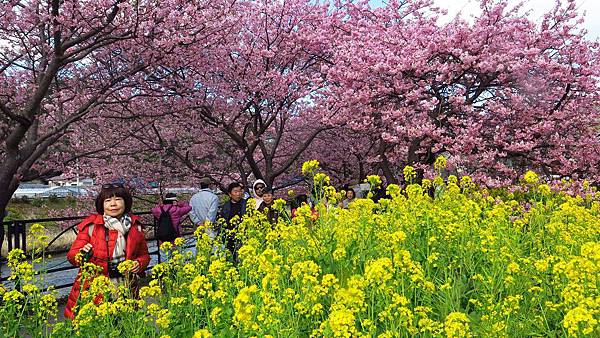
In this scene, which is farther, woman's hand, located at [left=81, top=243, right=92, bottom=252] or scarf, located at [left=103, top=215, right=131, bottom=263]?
scarf, located at [left=103, top=215, right=131, bottom=263]

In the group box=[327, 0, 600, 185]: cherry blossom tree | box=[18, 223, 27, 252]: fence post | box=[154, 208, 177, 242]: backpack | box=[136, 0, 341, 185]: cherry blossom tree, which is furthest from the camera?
box=[136, 0, 341, 185]: cherry blossom tree

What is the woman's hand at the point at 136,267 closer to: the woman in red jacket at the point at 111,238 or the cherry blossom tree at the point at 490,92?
the woman in red jacket at the point at 111,238

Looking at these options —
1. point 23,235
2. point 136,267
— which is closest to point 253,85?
point 23,235

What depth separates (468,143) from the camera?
10.5 m

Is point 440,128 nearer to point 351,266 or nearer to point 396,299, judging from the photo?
point 351,266

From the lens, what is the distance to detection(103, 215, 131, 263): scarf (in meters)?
4.76

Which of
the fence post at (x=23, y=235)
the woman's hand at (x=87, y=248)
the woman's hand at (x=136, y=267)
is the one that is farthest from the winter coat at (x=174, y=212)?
the woman's hand at (x=87, y=248)

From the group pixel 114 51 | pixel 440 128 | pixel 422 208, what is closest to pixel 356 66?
pixel 440 128

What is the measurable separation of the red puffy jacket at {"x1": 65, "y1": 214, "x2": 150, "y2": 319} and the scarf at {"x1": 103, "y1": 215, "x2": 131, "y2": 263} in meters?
0.03

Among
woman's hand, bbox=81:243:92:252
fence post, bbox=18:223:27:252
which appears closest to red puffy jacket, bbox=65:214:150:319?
woman's hand, bbox=81:243:92:252

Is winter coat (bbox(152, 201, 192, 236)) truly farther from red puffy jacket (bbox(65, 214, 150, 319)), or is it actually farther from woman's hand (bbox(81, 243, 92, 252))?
woman's hand (bbox(81, 243, 92, 252))

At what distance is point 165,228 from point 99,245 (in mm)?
3191

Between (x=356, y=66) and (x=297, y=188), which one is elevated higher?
(x=356, y=66)

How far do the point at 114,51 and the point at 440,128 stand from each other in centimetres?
722
